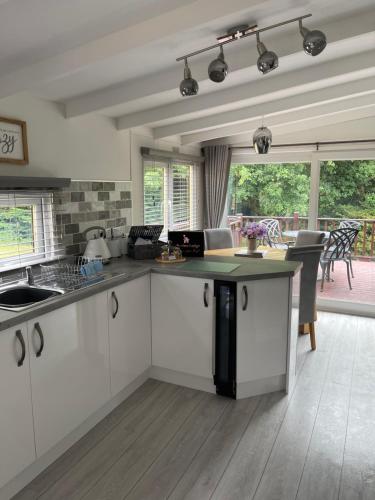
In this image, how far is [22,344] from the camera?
6.04 ft

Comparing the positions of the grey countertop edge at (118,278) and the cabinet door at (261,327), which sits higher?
the grey countertop edge at (118,278)

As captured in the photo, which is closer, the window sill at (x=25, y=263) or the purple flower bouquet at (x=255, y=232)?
the window sill at (x=25, y=263)

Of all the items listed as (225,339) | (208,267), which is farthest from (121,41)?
→ (225,339)

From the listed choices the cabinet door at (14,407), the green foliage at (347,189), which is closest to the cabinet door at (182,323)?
the cabinet door at (14,407)

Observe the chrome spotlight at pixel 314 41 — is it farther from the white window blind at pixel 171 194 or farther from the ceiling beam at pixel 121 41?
the white window blind at pixel 171 194

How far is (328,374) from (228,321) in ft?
3.54

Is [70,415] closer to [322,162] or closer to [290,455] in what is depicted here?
[290,455]

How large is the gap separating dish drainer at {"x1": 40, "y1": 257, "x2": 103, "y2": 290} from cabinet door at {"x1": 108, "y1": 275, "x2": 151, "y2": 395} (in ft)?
0.58

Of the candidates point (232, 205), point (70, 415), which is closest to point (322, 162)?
point (232, 205)

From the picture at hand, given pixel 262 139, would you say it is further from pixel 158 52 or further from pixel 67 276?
pixel 67 276

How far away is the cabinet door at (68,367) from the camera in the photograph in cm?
196

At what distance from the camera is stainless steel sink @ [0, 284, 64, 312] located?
2.25 m

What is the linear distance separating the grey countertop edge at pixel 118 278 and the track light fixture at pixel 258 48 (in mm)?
1156

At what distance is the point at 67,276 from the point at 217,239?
2558 millimetres
